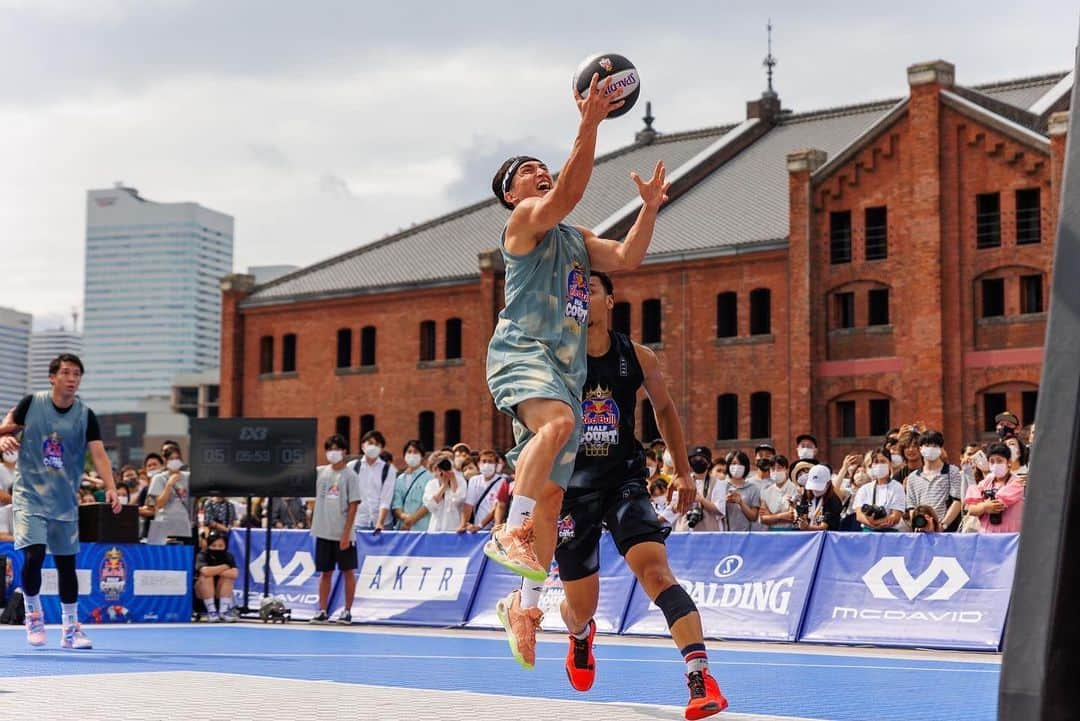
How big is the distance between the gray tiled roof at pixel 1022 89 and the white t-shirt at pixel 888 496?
41.5 m

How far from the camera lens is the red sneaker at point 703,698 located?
6496 millimetres

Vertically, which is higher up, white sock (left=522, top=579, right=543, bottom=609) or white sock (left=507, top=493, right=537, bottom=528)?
white sock (left=507, top=493, right=537, bottom=528)

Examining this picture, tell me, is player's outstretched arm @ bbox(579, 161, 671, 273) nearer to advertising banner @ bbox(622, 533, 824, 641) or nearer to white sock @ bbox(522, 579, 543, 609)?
white sock @ bbox(522, 579, 543, 609)

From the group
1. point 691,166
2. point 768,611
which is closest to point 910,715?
point 768,611

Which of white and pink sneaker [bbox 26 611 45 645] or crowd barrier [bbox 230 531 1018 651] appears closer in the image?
white and pink sneaker [bbox 26 611 45 645]

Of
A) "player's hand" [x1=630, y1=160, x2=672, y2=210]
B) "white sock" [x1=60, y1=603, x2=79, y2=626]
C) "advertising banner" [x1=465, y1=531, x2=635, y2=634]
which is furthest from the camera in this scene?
"advertising banner" [x1=465, y1=531, x2=635, y2=634]

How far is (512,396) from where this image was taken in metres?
6.54

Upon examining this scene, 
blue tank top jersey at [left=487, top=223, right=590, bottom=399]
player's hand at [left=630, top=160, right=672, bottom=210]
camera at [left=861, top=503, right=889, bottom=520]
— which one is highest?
player's hand at [left=630, top=160, right=672, bottom=210]

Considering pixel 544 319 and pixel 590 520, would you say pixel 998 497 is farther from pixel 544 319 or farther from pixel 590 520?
pixel 544 319

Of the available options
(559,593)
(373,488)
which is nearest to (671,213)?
(373,488)

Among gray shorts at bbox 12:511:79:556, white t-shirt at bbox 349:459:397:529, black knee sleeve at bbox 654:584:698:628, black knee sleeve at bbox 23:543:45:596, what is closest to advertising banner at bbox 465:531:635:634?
white t-shirt at bbox 349:459:397:529

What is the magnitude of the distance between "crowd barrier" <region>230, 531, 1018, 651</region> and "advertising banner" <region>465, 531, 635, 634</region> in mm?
17

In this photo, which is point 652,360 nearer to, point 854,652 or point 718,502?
point 854,652

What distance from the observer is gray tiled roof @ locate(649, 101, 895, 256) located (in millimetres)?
55750
